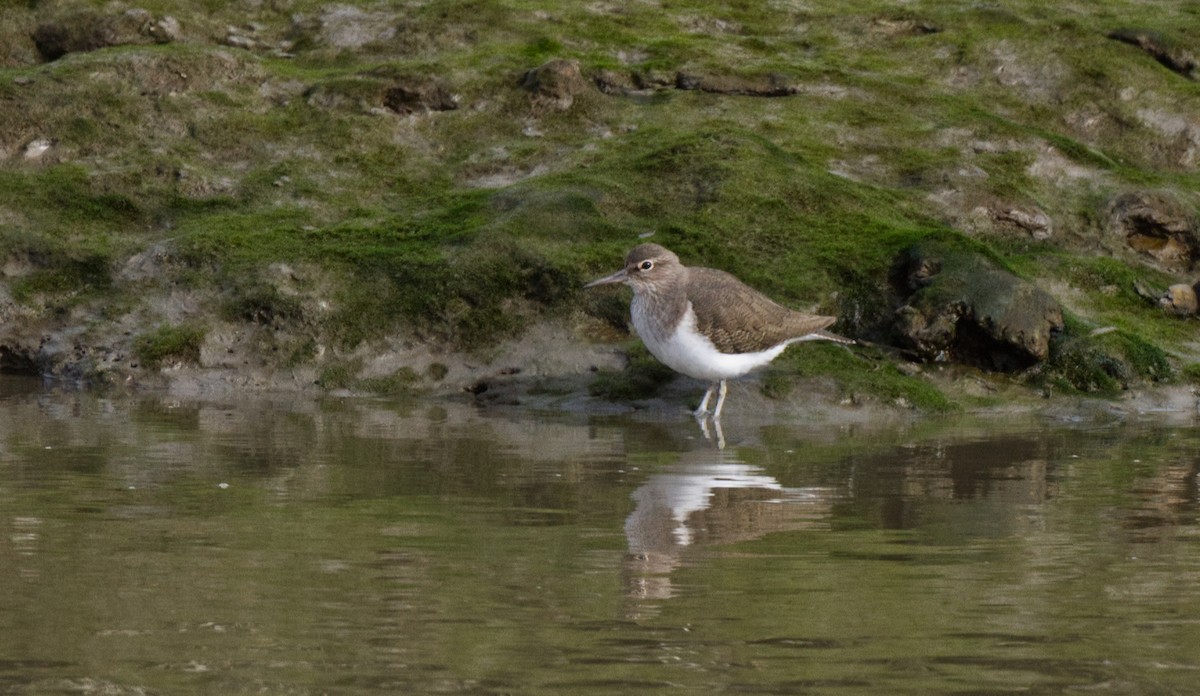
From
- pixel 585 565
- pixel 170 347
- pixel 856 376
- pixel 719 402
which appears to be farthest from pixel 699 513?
pixel 170 347

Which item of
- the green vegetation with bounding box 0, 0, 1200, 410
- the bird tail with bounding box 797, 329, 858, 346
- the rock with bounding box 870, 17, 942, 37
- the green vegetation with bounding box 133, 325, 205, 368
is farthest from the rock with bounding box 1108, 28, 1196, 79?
the green vegetation with bounding box 133, 325, 205, 368

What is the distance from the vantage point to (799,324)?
17047 millimetres

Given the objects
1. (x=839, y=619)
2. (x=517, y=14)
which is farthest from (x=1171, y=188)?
(x=839, y=619)

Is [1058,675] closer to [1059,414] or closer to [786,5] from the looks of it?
[1059,414]

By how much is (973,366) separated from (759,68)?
340 inches

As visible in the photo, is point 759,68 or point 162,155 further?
point 759,68

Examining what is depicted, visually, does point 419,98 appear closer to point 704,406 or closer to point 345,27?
point 345,27

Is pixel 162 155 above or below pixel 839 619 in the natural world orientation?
above

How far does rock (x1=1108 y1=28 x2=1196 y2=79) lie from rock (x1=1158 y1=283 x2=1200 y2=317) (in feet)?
26.3

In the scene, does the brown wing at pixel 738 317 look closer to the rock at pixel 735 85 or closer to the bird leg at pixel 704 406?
the bird leg at pixel 704 406

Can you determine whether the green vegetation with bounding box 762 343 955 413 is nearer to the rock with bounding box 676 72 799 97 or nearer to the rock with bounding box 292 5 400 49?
the rock with bounding box 676 72 799 97

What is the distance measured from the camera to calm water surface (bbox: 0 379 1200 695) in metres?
6.43

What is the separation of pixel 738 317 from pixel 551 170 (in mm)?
6367

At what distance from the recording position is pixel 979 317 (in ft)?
58.5
